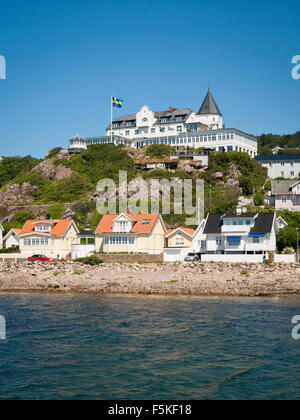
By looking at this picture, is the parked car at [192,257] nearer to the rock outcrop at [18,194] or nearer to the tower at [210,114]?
the rock outcrop at [18,194]

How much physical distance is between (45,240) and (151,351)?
35258mm

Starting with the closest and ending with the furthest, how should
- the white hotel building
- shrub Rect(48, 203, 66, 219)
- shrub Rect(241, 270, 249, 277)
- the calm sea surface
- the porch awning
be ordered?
the calm sea surface < shrub Rect(241, 270, 249, 277) < the porch awning < shrub Rect(48, 203, 66, 219) < the white hotel building

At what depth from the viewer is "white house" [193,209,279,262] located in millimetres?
44344

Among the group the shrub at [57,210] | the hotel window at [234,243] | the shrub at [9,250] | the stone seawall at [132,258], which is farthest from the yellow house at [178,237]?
the shrub at [57,210]

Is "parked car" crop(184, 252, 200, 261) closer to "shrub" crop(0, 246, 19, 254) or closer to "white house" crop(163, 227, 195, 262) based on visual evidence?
"white house" crop(163, 227, 195, 262)

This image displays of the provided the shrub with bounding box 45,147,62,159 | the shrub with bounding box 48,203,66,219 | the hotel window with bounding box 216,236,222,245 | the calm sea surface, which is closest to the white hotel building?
the shrub with bounding box 45,147,62,159

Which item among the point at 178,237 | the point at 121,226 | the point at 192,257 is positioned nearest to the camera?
the point at 192,257

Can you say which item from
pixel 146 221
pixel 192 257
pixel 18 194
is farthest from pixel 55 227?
pixel 18 194

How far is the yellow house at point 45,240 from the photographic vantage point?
52.6 m

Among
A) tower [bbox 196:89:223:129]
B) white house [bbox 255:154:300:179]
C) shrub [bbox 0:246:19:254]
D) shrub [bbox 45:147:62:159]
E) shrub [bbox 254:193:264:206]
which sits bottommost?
shrub [bbox 0:246:19:254]

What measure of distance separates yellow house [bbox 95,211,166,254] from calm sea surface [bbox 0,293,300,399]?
61.6ft

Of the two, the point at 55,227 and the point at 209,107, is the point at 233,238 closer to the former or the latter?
the point at 55,227

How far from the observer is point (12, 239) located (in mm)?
58531
